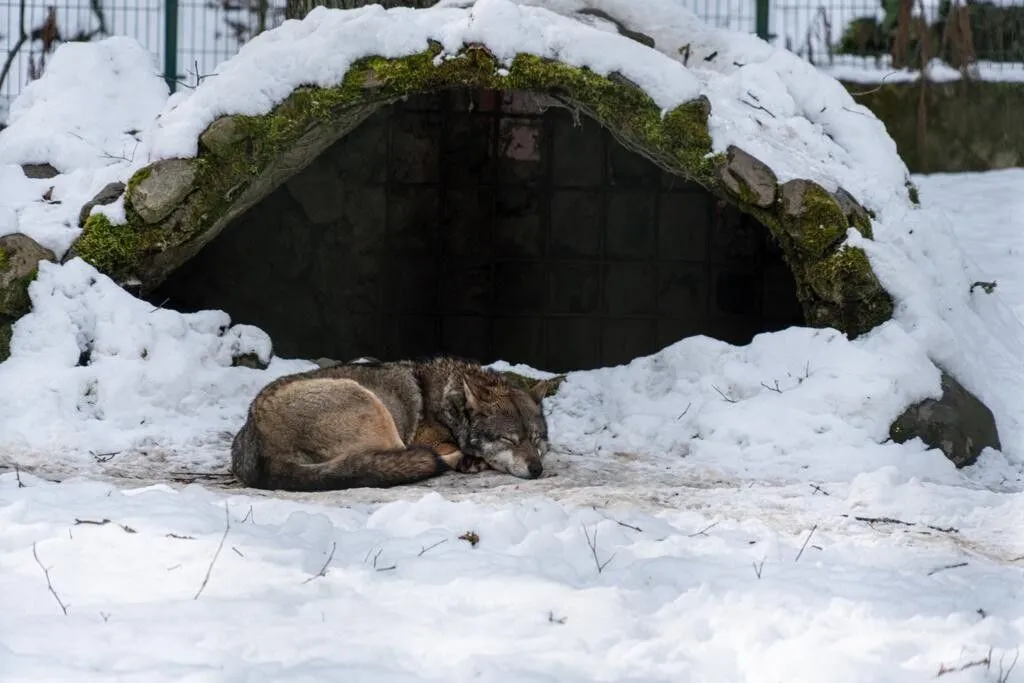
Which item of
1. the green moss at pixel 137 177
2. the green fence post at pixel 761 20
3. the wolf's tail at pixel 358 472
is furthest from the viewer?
the green fence post at pixel 761 20

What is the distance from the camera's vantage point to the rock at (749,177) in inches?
300

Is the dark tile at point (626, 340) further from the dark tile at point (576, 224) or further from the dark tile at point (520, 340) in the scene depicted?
the dark tile at point (576, 224)

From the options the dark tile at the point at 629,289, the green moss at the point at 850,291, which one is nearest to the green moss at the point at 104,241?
the dark tile at the point at 629,289

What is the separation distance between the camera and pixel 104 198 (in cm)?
791

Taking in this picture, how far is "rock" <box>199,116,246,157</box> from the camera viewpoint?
7.63 m

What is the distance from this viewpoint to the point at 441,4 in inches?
335

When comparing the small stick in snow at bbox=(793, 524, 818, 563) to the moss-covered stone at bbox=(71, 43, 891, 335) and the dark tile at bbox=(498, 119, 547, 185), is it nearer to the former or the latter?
A: the moss-covered stone at bbox=(71, 43, 891, 335)

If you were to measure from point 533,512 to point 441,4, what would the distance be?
4.87m

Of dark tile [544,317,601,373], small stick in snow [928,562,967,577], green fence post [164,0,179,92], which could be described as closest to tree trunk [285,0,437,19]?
green fence post [164,0,179,92]

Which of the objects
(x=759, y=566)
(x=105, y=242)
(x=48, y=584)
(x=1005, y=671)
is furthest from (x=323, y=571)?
(x=105, y=242)

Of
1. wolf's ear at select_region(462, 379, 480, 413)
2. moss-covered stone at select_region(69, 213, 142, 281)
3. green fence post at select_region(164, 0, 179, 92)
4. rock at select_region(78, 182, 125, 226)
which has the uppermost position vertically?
green fence post at select_region(164, 0, 179, 92)

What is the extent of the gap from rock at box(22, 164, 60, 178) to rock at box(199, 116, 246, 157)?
1968mm

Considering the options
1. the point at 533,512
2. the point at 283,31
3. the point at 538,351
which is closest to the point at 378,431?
the point at 533,512

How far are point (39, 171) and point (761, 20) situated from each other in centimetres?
675
